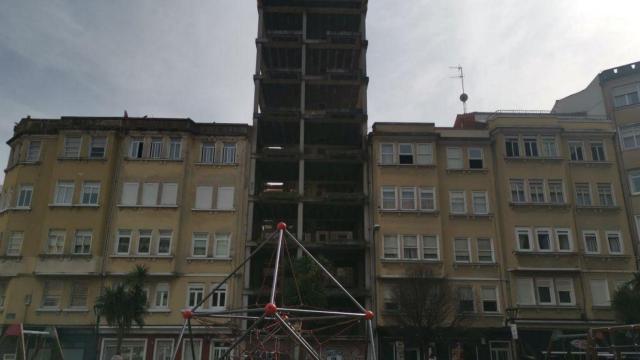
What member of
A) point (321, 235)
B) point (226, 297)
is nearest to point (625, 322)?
point (321, 235)

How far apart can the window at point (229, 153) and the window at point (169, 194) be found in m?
5.00

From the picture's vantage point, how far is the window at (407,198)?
44719 mm

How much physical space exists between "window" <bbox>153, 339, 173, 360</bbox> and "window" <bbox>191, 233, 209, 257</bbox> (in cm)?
730

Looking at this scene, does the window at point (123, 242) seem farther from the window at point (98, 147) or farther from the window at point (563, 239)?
the window at point (563, 239)

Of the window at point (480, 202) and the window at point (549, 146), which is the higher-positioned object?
the window at point (549, 146)

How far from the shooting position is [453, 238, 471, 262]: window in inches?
1721

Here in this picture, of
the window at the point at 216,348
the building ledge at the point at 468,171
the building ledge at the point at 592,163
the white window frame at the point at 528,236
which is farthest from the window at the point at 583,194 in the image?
the window at the point at 216,348

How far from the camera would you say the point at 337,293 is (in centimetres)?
4297

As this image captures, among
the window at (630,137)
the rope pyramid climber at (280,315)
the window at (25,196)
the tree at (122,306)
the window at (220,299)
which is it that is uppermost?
the window at (630,137)

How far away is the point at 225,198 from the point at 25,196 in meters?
17.5

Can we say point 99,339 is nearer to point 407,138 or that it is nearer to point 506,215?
point 407,138

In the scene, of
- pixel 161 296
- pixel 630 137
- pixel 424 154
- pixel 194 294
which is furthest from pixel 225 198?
pixel 630 137

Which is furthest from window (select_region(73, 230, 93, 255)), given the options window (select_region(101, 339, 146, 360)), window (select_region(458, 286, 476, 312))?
window (select_region(458, 286, 476, 312))

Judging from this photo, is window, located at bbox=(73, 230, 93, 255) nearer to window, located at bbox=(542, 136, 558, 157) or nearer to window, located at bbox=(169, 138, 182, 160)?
window, located at bbox=(169, 138, 182, 160)
